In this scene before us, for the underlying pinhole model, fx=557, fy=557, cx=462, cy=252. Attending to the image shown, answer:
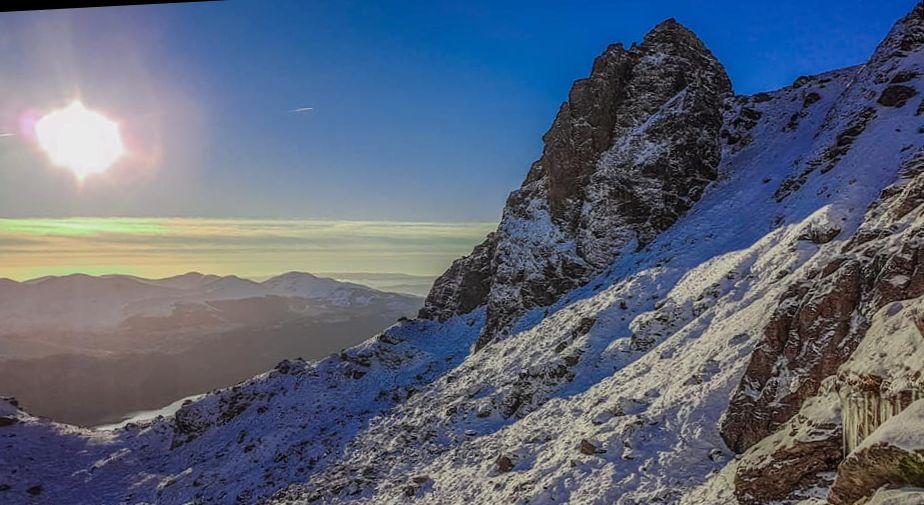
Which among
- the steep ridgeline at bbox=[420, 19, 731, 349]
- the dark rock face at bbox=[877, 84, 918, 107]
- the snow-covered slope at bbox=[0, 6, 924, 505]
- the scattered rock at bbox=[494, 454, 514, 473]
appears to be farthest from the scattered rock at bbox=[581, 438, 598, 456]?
the dark rock face at bbox=[877, 84, 918, 107]

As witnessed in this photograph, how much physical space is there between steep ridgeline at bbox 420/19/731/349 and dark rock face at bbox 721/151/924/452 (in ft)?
78.2

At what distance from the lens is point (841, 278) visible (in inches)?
768

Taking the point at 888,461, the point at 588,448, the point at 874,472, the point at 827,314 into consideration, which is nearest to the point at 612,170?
the point at 588,448

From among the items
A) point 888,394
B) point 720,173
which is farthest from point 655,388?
point 720,173

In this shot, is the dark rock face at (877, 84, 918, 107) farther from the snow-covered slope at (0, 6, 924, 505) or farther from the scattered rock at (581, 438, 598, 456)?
the scattered rock at (581, 438, 598, 456)

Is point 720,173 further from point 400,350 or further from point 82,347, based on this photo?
point 82,347

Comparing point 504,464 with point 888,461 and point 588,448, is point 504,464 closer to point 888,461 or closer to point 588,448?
point 588,448

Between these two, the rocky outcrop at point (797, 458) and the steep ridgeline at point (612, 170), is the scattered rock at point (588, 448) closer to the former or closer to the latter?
the rocky outcrop at point (797, 458)

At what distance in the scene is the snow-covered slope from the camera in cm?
1991

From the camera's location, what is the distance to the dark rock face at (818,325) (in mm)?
17828

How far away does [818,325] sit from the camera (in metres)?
19.2

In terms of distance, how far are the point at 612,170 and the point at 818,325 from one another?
3147 centimetres

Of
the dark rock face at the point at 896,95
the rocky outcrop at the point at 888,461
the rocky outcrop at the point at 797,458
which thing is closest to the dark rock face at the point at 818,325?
the rocky outcrop at the point at 797,458

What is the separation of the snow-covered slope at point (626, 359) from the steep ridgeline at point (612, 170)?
0.99 ft
